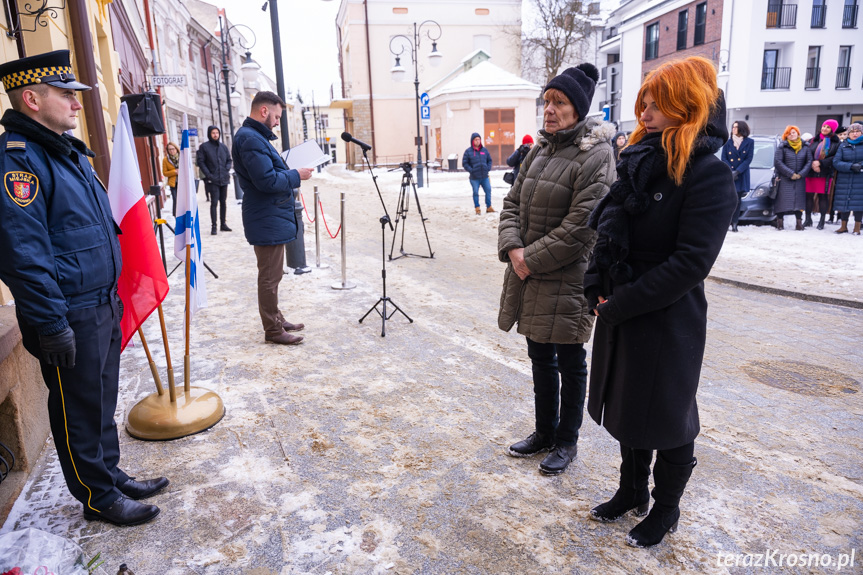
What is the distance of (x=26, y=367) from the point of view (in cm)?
355

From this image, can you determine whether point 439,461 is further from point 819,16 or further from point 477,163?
point 819,16

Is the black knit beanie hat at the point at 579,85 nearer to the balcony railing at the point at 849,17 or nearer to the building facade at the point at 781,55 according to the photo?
the building facade at the point at 781,55

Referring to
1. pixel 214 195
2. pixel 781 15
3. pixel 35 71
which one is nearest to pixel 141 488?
pixel 35 71

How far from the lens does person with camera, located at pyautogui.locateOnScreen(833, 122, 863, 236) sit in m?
10.2

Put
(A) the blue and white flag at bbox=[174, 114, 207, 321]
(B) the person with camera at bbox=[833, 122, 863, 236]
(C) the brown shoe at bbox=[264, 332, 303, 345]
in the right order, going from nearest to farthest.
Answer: (A) the blue and white flag at bbox=[174, 114, 207, 321] < (C) the brown shoe at bbox=[264, 332, 303, 345] < (B) the person with camera at bbox=[833, 122, 863, 236]

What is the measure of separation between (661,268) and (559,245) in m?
0.78

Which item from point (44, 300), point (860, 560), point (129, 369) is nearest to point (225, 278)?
point (129, 369)

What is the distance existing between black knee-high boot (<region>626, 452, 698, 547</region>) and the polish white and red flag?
9.38ft

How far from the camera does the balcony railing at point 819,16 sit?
28.1m

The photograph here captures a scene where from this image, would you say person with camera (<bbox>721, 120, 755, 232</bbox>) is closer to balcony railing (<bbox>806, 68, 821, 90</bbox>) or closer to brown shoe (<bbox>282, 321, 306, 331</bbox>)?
brown shoe (<bbox>282, 321, 306, 331</bbox>)

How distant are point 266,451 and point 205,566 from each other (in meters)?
1.03

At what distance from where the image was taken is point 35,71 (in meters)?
2.55

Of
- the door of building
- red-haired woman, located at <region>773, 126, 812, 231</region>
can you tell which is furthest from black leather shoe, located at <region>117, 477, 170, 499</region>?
the door of building

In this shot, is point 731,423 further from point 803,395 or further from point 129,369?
point 129,369
